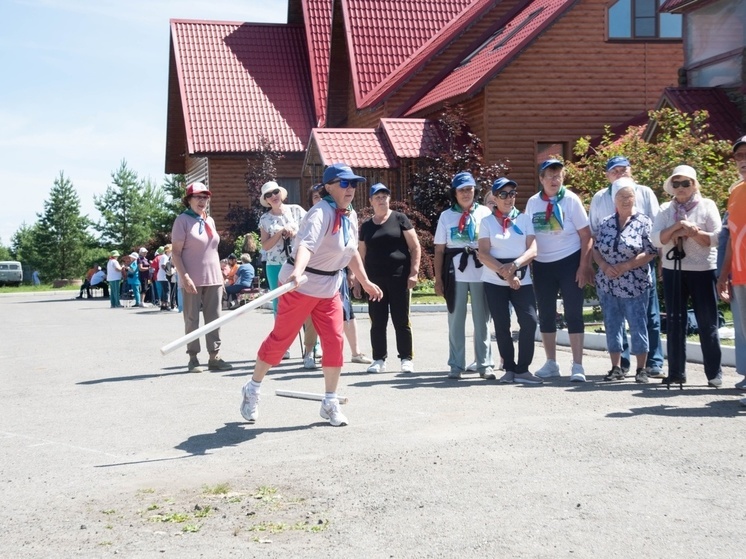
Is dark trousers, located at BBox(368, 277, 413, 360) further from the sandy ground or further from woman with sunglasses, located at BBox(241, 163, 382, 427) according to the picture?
woman with sunglasses, located at BBox(241, 163, 382, 427)

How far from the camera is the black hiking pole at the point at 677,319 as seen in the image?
9.98 meters

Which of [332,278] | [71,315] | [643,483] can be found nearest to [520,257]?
[332,278]

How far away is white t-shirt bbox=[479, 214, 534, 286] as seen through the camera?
36.1ft

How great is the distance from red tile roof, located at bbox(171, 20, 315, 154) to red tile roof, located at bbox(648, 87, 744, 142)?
19.1m

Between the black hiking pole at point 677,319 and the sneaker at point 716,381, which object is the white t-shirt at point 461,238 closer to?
the black hiking pole at point 677,319

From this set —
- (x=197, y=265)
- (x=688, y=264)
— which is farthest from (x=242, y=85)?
(x=688, y=264)

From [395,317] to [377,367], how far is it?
1.78 ft

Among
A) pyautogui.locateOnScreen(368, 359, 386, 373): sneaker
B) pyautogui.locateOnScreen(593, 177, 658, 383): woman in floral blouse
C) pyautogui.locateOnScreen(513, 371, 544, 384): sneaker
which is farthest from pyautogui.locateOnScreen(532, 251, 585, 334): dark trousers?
pyautogui.locateOnScreen(368, 359, 386, 373): sneaker

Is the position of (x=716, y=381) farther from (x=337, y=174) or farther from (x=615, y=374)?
(x=337, y=174)

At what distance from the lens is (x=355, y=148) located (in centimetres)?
3184

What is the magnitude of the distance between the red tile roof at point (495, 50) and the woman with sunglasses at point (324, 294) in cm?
2092

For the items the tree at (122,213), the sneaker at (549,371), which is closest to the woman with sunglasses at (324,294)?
the sneaker at (549,371)

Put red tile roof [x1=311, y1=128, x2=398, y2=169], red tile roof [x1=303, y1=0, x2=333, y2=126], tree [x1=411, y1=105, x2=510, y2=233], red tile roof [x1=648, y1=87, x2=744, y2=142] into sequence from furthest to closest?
red tile roof [x1=303, y1=0, x2=333, y2=126] < red tile roof [x1=311, y1=128, x2=398, y2=169] < tree [x1=411, y1=105, x2=510, y2=233] < red tile roof [x1=648, y1=87, x2=744, y2=142]

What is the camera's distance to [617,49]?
31.0 meters
